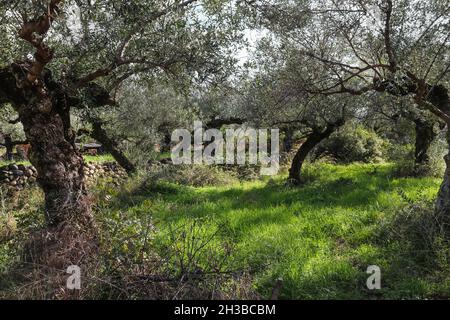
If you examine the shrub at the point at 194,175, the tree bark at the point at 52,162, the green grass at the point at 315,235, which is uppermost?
the tree bark at the point at 52,162

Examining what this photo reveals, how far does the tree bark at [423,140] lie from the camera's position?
480 inches

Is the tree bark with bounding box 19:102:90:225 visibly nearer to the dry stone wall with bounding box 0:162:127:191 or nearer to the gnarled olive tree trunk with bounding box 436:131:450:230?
the dry stone wall with bounding box 0:162:127:191

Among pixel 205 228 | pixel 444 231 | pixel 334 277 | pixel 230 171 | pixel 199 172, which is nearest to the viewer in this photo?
pixel 334 277

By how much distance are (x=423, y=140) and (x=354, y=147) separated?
6.69 m

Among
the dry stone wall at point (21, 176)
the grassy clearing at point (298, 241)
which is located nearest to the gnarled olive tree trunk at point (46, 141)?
the grassy clearing at point (298, 241)

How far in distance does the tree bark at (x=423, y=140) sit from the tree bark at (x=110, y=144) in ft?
30.6

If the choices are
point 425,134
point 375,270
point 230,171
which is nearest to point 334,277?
point 375,270

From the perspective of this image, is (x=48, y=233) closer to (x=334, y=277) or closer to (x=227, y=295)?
(x=227, y=295)

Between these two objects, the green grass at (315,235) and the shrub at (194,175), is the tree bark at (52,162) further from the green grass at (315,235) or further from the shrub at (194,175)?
the shrub at (194,175)

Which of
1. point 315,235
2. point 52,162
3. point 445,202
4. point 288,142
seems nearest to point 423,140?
point 445,202

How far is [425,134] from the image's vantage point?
12312 millimetres

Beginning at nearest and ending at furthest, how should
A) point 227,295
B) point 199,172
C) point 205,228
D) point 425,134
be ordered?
point 227,295, point 205,228, point 425,134, point 199,172

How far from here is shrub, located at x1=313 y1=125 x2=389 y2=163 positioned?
18.9 m
